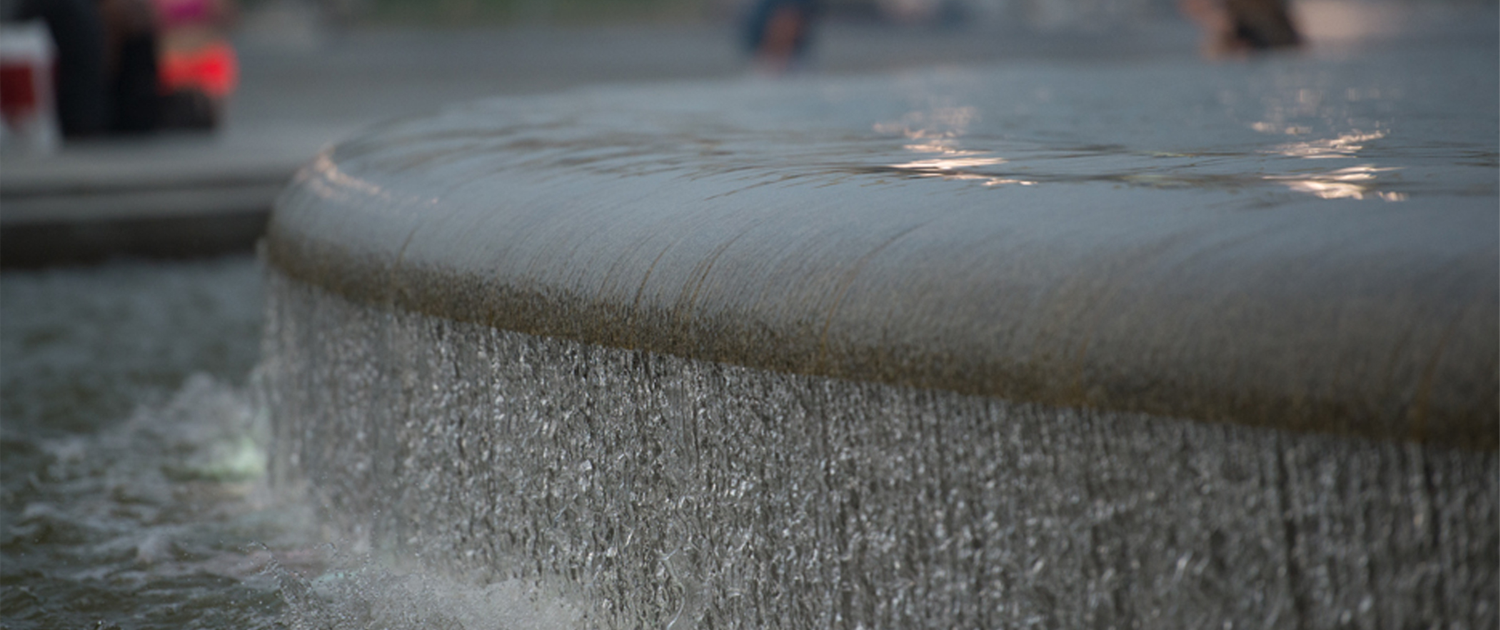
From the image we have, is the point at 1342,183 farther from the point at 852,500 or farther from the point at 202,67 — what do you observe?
the point at 202,67

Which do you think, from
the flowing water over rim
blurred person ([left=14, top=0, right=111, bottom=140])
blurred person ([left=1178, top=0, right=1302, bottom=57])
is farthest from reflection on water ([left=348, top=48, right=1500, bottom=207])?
blurred person ([left=14, top=0, right=111, bottom=140])

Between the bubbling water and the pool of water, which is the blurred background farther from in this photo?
the bubbling water

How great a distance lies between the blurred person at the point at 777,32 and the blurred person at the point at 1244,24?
3311 mm

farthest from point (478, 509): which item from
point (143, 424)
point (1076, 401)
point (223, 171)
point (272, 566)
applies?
point (223, 171)

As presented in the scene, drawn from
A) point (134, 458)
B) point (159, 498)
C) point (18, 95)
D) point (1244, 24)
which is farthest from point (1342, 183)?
point (18, 95)

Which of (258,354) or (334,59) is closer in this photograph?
(258,354)

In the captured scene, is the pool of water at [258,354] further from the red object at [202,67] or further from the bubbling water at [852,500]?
the red object at [202,67]

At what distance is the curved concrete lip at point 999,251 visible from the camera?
1.40 metres

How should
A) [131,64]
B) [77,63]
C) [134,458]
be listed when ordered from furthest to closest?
[131,64] → [77,63] → [134,458]

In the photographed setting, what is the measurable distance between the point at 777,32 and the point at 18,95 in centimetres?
457

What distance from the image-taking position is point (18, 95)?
712 centimetres

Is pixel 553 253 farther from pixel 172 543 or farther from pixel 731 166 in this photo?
pixel 172 543

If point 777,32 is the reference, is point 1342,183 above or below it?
above

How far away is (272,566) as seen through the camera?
8.61 feet
